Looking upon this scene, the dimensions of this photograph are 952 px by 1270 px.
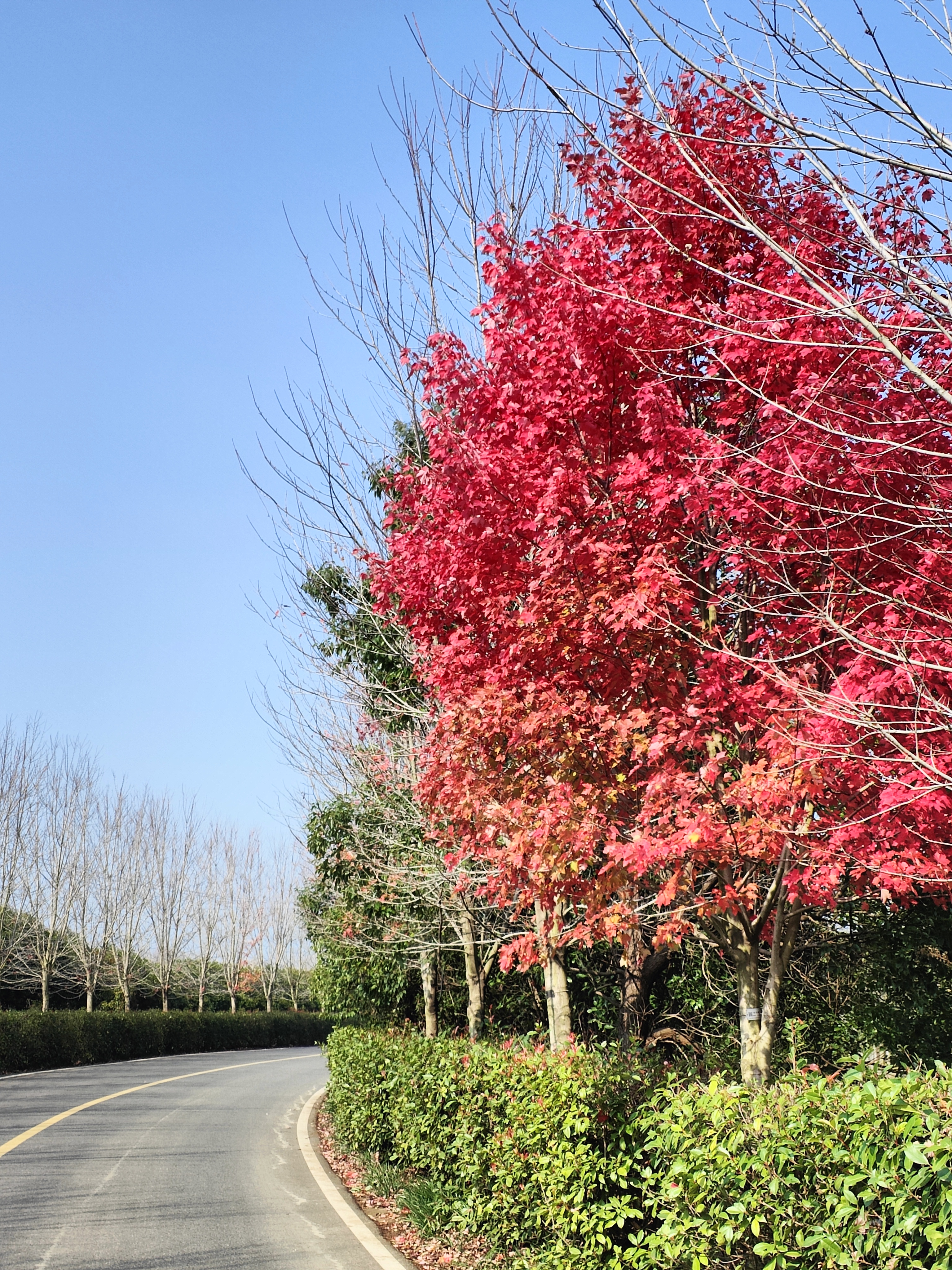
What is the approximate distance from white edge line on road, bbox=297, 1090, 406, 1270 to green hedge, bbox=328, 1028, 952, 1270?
1.58 ft

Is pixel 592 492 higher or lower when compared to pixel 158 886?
higher

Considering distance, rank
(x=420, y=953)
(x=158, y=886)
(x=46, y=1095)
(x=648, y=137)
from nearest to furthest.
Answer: (x=648, y=137), (x=420, y=953), (x=46, y=1095), (x=158, y=886)

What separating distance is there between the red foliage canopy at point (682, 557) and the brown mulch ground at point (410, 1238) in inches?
95.3

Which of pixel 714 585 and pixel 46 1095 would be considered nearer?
pixel 714 585

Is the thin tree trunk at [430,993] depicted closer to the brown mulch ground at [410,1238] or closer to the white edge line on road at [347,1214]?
the white edge line on road at [347,1214]

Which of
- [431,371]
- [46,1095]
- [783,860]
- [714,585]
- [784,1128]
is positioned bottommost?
[46,1095]

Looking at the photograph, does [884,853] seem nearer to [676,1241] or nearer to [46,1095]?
[676,1241]

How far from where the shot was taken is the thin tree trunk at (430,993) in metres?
14.2

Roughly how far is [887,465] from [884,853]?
1.82 m

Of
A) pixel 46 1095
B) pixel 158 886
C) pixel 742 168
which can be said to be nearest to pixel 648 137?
pixel 742 168

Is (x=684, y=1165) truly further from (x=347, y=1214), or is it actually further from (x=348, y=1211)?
(x=348, y=1211)

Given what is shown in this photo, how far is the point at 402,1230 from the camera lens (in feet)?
25.5

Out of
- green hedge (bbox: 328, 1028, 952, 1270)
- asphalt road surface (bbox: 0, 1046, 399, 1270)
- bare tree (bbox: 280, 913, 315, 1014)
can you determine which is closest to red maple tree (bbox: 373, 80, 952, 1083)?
green hedge (bbox: 328, 1028, 952, 1270)

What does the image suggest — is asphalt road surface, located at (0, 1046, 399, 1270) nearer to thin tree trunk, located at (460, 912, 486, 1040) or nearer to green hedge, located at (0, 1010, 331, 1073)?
thin tree trunk, located at (460, 912, 486, 1040)
